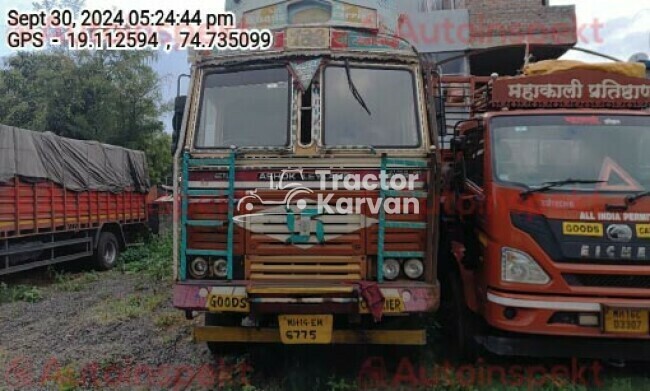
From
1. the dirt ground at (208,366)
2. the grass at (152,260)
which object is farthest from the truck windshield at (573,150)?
the grass at (152,260)

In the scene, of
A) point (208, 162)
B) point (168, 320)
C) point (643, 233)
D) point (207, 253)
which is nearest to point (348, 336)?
point (207, 253)

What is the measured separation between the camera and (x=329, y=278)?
13.2ft

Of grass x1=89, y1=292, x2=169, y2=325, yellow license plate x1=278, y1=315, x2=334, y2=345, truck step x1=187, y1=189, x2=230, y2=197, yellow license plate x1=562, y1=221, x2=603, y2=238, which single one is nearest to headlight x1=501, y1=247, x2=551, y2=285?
yellow license plate x1=562, y1=221, x2=603, y2=238

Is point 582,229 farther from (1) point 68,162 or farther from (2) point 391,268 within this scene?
(1) point 68,162

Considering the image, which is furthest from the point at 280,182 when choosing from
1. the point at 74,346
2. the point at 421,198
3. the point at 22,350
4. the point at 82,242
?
the point at 82,242

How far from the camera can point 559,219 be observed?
12.9 ft

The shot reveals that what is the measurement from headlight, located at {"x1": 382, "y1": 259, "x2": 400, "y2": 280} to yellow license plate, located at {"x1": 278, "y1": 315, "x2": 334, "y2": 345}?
0.57 m

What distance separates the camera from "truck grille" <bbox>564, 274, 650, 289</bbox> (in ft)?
12.7

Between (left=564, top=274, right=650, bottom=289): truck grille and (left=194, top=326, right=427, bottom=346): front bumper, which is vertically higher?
(left=564, top=274, right=650, bottom=289): truck grille

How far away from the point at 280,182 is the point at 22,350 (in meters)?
3.49

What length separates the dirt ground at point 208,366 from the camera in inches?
168

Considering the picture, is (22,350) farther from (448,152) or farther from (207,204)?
(448,152)

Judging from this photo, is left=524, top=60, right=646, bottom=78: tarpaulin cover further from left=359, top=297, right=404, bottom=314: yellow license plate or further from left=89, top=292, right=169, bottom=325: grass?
left=89, top=292, right=169, bottom=325: grass

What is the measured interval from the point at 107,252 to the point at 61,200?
2.06 m
